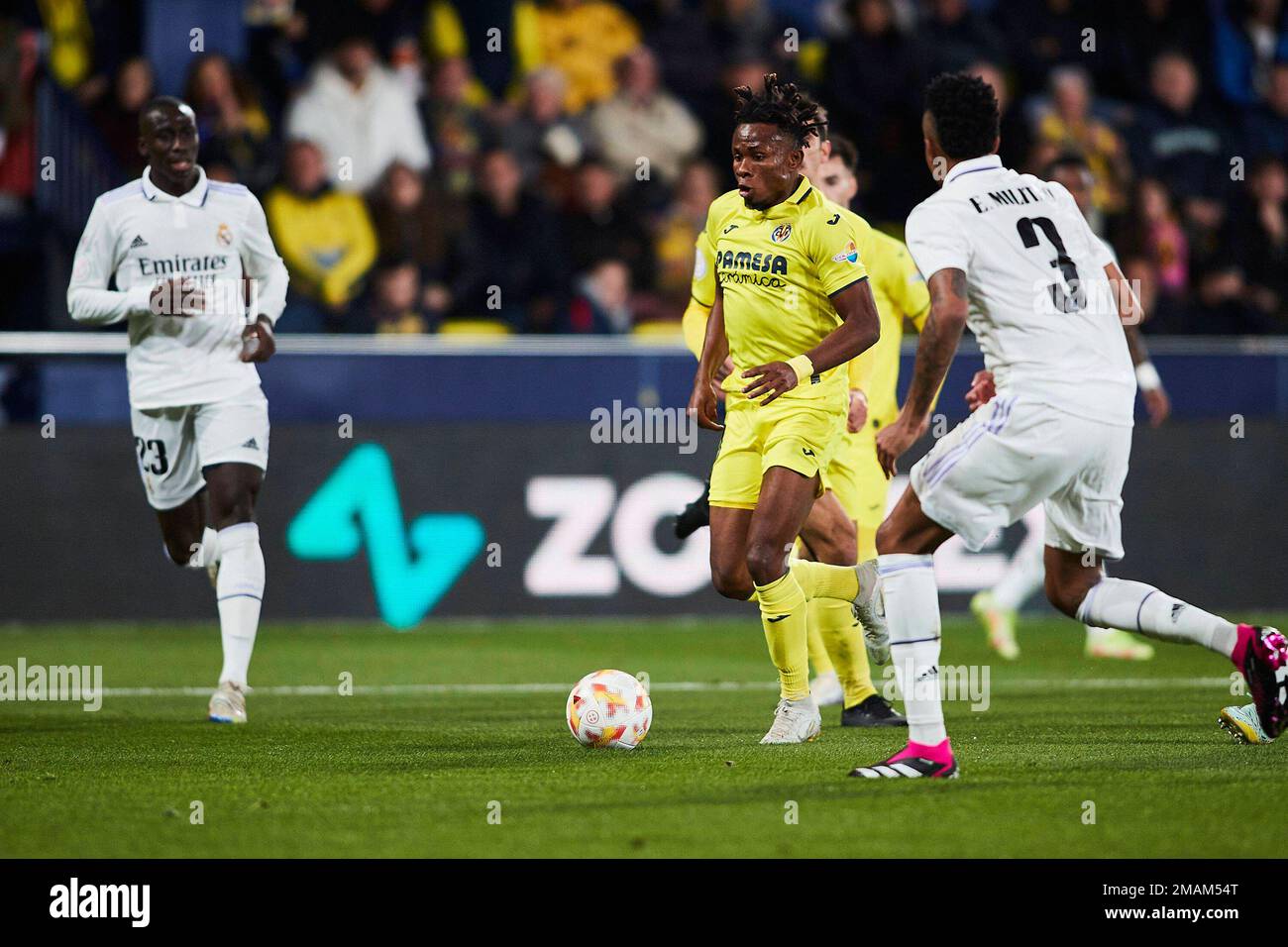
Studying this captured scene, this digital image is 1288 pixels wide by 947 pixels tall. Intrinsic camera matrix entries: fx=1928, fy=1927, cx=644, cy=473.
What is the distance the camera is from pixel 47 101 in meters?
13.4

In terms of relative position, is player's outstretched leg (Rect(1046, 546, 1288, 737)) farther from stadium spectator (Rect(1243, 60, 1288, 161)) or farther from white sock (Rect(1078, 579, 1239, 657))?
stadium spectator (Rect(1243, 60, 1288, 161))

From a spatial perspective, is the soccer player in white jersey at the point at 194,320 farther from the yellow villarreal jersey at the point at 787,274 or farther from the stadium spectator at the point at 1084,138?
the stadium spectator at the point at 1084,138

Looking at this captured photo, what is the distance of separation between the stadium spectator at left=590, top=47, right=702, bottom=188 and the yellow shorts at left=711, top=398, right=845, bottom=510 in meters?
7.66

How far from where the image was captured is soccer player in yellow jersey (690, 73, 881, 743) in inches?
265

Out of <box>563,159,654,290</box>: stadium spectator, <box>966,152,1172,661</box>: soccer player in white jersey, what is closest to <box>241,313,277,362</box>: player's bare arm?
<box>966,152,1172,661</box>: soccer player in white jersey

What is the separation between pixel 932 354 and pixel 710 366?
65.3 inches

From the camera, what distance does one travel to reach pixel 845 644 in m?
7.63

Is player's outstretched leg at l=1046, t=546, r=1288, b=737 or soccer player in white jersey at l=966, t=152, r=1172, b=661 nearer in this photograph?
player's outstretched leg at l=1046, t=546, r=1288, b=737

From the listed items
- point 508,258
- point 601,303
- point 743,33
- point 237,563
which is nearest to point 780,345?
point 237,563

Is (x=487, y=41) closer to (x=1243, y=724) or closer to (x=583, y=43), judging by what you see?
(x=583, y=43)

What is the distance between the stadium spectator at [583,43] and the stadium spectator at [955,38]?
236 cm

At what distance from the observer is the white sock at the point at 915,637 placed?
18.9ft

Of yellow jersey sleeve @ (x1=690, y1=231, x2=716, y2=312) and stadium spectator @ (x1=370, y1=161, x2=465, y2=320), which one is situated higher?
stadium spectator @ (x1=370, y1=161, x2=465, y2=320)

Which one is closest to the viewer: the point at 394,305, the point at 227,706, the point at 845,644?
the point at 845,644
